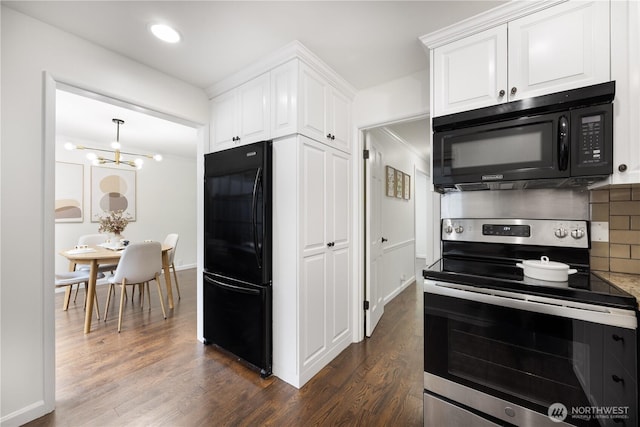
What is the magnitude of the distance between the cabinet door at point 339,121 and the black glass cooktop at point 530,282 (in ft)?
4.43

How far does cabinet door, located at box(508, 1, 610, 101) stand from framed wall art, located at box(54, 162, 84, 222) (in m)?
5.84

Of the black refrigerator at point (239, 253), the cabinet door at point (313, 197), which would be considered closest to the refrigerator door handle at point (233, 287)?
the black refrigerator at point (239, 253)

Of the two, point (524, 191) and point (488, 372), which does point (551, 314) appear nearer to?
point (488, 372)

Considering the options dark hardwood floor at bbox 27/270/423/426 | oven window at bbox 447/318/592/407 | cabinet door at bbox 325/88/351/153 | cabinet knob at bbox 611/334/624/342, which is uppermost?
cabinet door at bbox 325/88/351/153

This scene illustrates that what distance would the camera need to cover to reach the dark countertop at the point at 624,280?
3.92 feet

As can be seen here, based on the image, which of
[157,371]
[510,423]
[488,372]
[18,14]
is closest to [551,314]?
[488,372]

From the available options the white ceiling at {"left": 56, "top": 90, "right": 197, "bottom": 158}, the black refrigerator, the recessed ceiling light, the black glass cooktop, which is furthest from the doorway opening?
the white ceiling at {"left": 56, "top": 90, "right": 197, "bottom": 158}

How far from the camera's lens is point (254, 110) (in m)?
2.24

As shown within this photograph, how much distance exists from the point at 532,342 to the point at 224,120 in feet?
8.80

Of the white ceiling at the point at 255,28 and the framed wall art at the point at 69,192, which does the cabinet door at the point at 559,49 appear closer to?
the white ceiling at the point at 255,28

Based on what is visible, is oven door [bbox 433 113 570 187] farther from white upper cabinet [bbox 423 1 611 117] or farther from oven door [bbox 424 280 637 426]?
oven door [bbox 424 280 637 426]

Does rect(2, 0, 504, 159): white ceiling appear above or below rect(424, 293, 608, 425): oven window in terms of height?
above

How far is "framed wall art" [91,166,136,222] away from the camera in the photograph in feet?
15.3

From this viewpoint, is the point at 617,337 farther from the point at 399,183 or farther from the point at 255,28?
the point at 399,183
